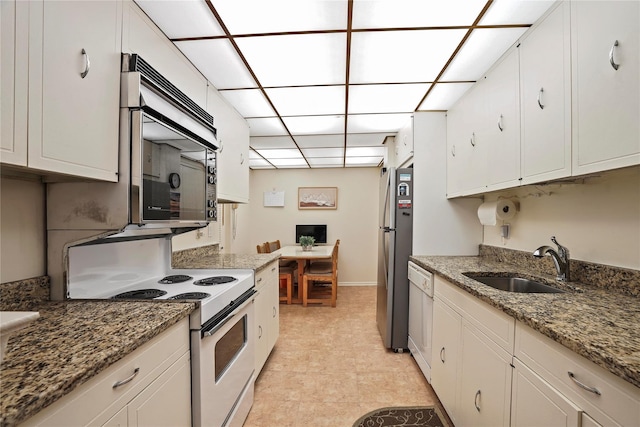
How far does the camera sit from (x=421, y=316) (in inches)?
90.5

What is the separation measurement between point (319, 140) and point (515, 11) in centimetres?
239

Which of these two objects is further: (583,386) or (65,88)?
(65,88)

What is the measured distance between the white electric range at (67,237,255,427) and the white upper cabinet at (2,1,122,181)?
530 mm

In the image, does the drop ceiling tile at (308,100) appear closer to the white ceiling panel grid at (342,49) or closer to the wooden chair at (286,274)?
the white ceiling panel grid at (342,49)

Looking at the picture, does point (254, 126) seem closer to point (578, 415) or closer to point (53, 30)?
point (53, 30)

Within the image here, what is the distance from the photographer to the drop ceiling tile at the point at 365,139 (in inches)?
133

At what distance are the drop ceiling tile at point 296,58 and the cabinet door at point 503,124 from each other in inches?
39.7

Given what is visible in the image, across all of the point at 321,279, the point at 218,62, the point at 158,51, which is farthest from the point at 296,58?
the point at 321,279

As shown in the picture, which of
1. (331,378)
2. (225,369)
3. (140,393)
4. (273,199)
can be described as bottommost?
(331,378)

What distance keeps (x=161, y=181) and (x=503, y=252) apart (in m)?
2.45

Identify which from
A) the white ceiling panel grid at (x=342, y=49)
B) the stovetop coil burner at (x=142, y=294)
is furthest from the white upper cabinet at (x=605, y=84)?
the stovetop coil burner at (x=142, y=294)

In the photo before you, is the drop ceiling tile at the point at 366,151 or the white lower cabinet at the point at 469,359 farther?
the drop ceiling tile at the point at 366,151

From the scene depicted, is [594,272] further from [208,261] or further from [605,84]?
[208,261]

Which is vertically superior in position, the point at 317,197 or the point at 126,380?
the point at 317,197
